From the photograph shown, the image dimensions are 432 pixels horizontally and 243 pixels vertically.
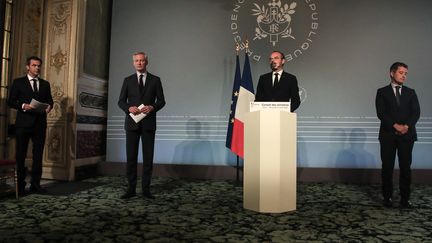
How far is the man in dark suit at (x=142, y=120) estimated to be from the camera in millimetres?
3484

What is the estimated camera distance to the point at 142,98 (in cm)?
354

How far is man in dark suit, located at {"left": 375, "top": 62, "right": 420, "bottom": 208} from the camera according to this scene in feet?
10.6

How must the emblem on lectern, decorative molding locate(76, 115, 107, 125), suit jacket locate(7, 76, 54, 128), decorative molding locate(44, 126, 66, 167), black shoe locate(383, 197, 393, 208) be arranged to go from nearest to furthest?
black shoe locate(383, 197, 393, 208), suit jacket locate(7, 76, 54, 128), decorative molding locate(44, 126, 66, 167), decorative molding locate(76, 115, 107, 125), the emblem on lectern

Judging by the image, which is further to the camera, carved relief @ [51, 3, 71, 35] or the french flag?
carved relief @ [51, 3, 71, 35]

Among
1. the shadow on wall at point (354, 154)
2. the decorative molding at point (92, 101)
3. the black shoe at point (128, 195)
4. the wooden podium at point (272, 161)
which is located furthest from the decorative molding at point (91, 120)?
the shadow on wall at point (354, 154)

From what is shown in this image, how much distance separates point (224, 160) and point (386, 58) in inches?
107

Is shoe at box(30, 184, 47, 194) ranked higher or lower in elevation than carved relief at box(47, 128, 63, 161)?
lower

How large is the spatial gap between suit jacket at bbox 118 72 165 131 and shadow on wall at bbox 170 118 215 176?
1705 millimetres

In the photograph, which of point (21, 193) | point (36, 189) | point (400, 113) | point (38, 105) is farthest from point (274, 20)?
point (21, 193)

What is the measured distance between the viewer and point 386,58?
491cm

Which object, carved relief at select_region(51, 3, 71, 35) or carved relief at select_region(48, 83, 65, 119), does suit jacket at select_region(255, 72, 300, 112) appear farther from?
carved relief at select_region(51, 3, 71, 35)

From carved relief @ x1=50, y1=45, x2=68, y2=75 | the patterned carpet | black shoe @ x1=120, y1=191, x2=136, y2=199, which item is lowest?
the patterned carpet

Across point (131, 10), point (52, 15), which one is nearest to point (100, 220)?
point (52, 15)

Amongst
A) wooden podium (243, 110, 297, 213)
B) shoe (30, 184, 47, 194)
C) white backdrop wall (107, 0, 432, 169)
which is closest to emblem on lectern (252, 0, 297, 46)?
white backdrop wall (107, 0, 432, 169)
